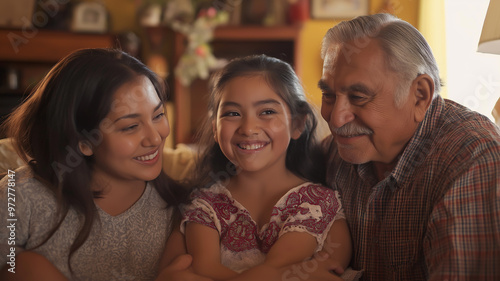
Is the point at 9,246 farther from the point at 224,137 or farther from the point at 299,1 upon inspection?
the point at 299,1

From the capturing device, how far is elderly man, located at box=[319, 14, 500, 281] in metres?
1.23

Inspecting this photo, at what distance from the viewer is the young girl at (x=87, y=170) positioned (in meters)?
1.34

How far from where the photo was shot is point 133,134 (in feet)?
4.45

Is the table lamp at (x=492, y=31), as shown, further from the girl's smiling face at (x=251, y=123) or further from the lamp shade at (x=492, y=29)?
the girl's smiling face at (x=251, y=123)

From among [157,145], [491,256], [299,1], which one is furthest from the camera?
[299,1]

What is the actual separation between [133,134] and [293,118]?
1.67ft

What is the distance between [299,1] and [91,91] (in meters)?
3.48

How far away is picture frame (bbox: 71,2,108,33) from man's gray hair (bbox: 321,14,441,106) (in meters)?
3.82

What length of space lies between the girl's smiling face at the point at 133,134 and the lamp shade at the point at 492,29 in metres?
1.05

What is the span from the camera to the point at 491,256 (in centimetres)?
102

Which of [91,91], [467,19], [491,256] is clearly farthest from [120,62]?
[467,19]

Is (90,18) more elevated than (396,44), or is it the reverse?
(396,44)

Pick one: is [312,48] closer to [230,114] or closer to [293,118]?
[293,118]

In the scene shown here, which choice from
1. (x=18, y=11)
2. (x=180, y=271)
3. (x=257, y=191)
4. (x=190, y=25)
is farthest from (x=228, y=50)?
(x=180, y=271)
